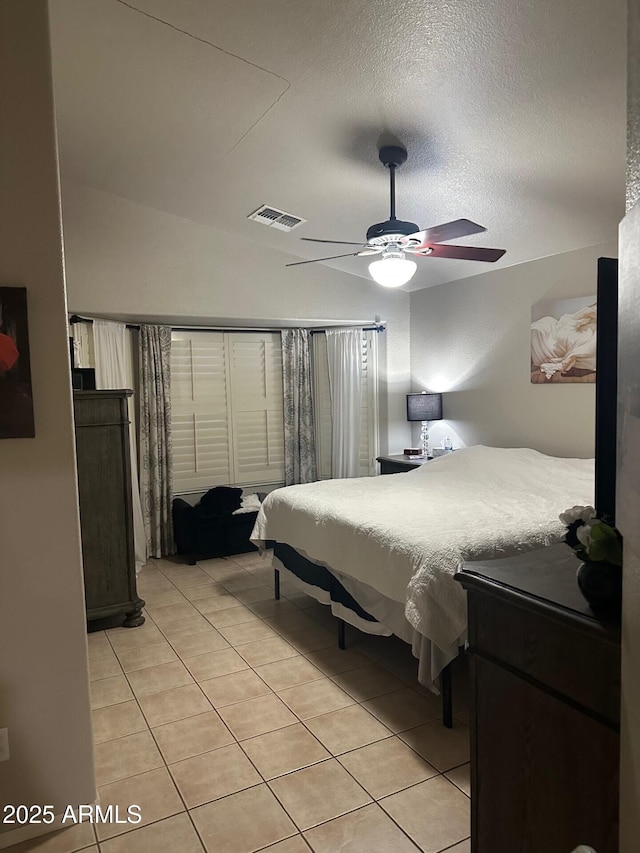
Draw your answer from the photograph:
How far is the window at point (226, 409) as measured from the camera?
570 cm

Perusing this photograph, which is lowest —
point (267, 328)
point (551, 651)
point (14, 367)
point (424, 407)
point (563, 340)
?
point (551, 651)

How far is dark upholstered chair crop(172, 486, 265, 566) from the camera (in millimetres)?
5242

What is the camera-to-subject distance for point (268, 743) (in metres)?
2.51

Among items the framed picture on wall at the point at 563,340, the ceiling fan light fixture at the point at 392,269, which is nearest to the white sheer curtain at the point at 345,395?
the framed picture on wall at the point at 563,340

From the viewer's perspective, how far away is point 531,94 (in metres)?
2.68

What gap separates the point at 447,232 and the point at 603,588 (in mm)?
2335

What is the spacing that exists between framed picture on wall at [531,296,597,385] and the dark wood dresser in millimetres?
3295

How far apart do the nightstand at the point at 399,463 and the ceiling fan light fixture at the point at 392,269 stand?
241 centimetres

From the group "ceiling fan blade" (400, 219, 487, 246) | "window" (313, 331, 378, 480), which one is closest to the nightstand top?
"window" (313, 331, 378, 480)

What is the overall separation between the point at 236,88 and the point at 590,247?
9.49ft

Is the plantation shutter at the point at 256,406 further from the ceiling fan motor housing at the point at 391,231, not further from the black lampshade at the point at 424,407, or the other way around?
the ceiling fan motor housing at the point at 391,231

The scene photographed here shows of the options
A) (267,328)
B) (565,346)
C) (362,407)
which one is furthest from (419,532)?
(267,328)

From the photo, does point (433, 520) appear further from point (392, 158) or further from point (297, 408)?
point (297, 408)

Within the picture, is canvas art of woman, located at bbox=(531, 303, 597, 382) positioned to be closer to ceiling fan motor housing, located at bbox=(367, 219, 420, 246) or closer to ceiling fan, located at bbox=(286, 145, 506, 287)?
ceiling fan, located at bbox=(286, 145, 506, 287)
